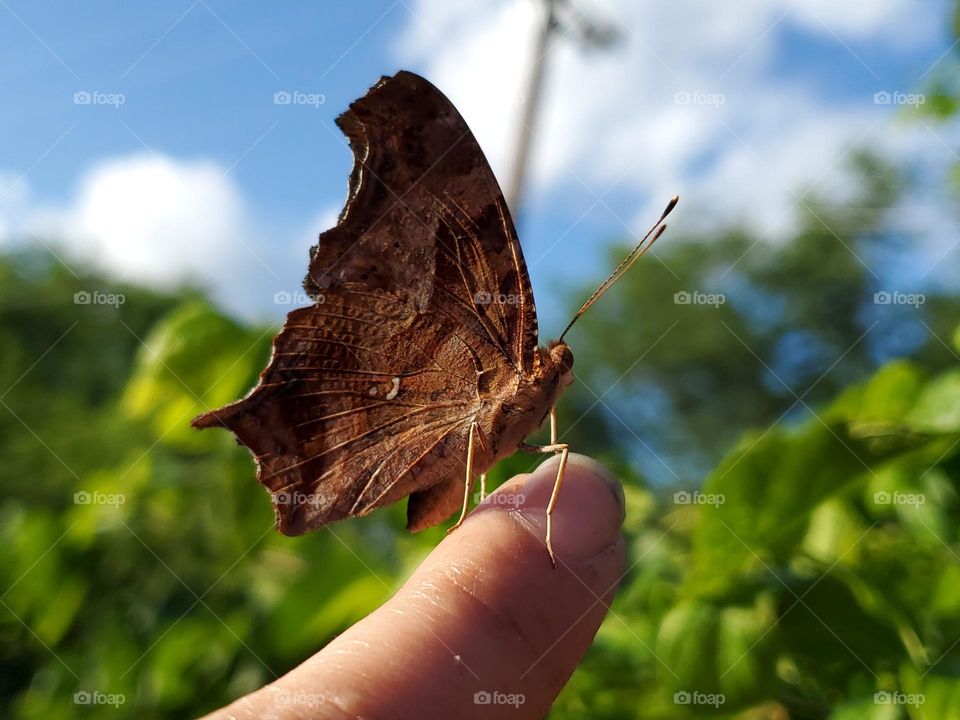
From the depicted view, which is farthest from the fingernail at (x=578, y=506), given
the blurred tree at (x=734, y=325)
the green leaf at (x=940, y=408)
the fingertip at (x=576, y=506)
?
the blurred tree at (x=734, y=325)

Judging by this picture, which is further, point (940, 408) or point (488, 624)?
point (940, 408)

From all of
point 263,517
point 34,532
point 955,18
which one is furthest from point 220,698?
point 955,18

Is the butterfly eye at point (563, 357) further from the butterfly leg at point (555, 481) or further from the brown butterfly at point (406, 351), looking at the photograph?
the butterfly leg at point (555, 481)

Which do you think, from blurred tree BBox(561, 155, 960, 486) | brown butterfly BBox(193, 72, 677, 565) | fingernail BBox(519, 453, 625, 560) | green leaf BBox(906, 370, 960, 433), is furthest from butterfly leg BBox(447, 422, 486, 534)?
blurred tree BBox(561, 155, 960, 486)

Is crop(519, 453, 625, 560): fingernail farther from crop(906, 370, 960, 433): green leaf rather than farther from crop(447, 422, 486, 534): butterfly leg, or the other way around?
crop(906, 370, 960, 433): green leaf

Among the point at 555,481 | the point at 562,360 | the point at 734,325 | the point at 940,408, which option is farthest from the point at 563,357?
the point at 734,325

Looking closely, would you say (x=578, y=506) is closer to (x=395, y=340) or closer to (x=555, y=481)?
(x=555, y=481)
